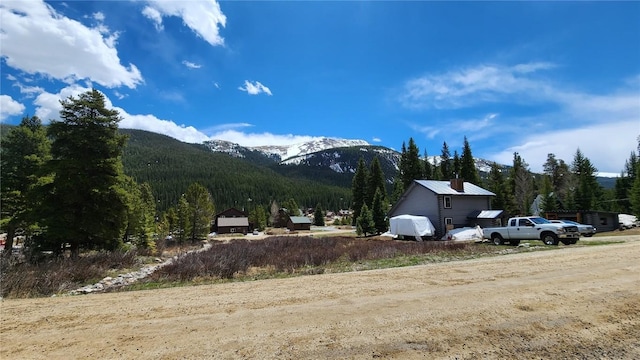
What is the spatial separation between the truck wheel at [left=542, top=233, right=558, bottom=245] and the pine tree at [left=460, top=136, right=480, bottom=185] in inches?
Answer: 1808

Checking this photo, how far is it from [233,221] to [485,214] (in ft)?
266

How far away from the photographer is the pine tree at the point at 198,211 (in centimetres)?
4822

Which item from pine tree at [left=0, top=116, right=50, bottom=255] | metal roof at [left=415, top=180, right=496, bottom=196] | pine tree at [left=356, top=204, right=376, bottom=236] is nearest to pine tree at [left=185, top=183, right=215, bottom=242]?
pine tree at [left=356, top=204, right=376, bottom=236]

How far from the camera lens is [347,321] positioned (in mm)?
6898

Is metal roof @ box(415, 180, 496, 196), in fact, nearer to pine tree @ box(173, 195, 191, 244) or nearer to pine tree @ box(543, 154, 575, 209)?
pine tree @ box(173, 195, 191, 244)

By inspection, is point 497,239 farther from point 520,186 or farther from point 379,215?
point 520,186

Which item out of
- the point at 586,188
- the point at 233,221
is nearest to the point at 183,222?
the point at 233,221

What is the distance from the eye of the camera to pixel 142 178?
19800 centimetres

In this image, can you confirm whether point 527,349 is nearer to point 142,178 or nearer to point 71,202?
point 71,202

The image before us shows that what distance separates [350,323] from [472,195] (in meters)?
38.5

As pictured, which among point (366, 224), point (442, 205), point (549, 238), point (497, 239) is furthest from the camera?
point (366, 224)

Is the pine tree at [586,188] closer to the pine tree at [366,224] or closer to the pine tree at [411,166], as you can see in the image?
the pine tree at [411,166]

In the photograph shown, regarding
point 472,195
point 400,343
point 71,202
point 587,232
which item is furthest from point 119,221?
point 587,232

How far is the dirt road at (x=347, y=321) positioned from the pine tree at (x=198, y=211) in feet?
129
